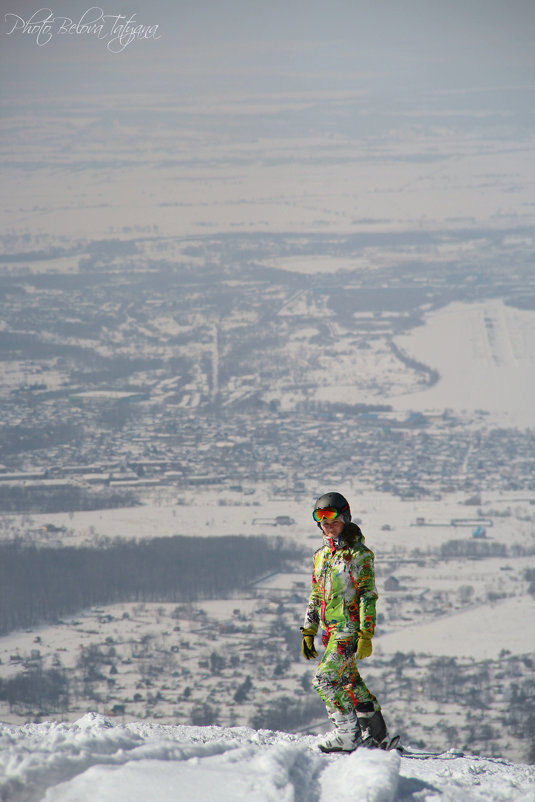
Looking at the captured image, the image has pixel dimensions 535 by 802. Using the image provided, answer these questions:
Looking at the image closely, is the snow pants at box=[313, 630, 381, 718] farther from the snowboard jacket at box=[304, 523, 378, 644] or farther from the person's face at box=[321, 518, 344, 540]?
the person's face at box=[321, 518, 344, 540]

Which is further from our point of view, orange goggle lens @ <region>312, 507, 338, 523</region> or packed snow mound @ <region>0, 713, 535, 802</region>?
orange goggle lens @ <region>312, 507, 338, 523</region>

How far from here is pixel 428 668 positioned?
3466cm

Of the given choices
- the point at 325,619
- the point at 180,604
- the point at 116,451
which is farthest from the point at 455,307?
the point at 325,619

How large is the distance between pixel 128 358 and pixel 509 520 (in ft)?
159

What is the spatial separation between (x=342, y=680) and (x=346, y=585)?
2.03ft

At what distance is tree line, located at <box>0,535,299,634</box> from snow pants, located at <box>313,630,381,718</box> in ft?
118

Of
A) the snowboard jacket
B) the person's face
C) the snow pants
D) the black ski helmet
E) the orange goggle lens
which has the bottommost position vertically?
the snow pants

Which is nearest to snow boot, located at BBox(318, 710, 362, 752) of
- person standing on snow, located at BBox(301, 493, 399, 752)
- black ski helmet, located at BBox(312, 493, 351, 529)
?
person standing on snow, located at BBox(301, 493, 399, 752)

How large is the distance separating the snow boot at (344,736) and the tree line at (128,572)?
3594cm

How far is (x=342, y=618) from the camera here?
591cm

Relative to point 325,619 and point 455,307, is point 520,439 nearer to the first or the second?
point 455,307

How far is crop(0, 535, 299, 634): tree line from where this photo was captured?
42219 mm

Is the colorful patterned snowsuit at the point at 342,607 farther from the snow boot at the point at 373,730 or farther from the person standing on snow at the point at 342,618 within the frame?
the snow boot at the point at 373,730

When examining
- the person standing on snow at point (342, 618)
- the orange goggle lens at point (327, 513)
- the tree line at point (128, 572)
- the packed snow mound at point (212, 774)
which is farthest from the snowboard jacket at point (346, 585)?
the tree line at point (128, 572)
